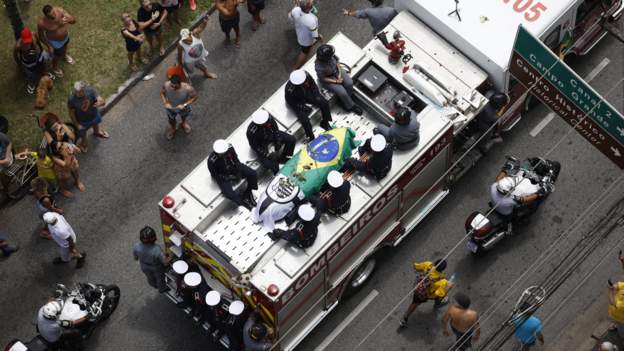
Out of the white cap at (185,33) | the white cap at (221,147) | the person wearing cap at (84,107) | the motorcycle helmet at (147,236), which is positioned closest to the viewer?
the white cap at (221,147)

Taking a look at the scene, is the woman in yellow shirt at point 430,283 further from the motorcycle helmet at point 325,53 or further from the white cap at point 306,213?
the motorcycle helmet at point 325,53

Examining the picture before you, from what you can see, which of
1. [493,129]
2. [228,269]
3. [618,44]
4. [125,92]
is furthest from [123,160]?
[618,44]

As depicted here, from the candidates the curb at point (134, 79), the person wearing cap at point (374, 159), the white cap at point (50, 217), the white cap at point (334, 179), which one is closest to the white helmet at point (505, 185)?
the person wearing cap at point (374, 159)

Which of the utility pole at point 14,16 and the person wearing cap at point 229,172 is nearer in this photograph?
Result: the person wearing cap at point 229,172

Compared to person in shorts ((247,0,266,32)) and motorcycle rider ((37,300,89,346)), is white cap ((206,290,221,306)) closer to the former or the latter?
motorcycle rider ((37,300,89,346))

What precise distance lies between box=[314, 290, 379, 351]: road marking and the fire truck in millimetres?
395

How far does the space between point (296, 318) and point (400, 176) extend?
297 cm

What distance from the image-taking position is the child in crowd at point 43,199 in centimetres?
2273

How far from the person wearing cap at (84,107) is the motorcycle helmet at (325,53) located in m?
4.64

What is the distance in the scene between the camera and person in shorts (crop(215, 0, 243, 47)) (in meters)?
25.0

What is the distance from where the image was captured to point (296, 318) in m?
21.4

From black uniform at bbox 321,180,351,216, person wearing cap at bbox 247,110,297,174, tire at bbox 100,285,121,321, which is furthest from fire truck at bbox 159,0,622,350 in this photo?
tire at bbox 100,285,121,321

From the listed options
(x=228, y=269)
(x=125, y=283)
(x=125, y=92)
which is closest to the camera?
(x=228, y=269)

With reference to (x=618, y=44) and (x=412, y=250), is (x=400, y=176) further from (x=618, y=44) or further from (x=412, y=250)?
(x=618, y=44)
